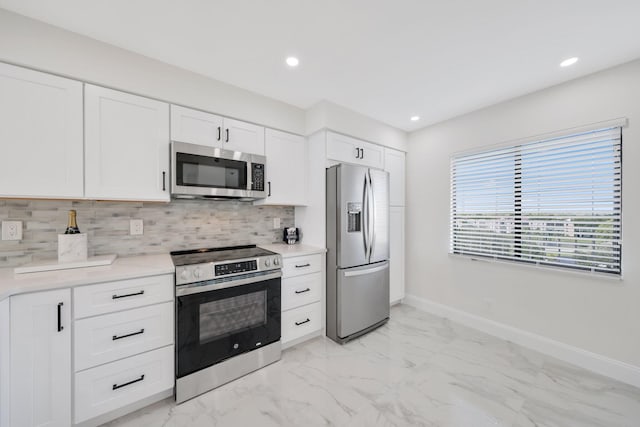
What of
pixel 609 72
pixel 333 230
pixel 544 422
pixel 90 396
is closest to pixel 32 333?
pixel 90 396

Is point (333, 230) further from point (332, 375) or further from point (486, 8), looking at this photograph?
point (486, 8)

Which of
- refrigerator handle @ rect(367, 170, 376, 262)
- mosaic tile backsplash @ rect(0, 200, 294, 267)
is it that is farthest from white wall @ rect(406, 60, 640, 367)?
mosaic tile backsplash @ rect(0, 200, 294, 267)

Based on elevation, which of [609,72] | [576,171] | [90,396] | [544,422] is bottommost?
[544,422]

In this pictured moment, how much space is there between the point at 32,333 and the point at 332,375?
194cm

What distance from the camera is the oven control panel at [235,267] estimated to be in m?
1.85

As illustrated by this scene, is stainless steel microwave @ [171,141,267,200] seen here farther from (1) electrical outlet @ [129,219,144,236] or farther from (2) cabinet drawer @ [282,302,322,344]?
(2) cabinet drawer @ [282,302,322,344]

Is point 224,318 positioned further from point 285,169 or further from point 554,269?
point 554,269

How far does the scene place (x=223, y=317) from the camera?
74.4 inches

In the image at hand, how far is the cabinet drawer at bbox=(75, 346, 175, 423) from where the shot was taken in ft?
4.73

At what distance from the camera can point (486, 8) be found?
4.74 feet

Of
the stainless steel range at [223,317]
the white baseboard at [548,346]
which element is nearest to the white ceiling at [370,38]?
the stainless steel range at [223,317]

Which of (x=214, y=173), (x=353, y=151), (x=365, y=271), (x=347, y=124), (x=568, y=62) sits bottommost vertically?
(x=365, y=271)

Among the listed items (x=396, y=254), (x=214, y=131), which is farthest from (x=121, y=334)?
(x=396, y=254)

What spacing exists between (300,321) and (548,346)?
7.80 feet
